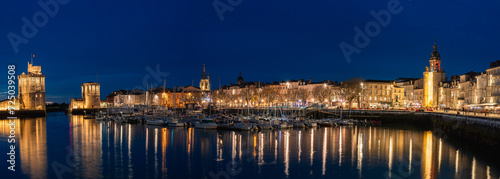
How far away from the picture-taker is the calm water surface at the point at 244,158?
22.9 meters

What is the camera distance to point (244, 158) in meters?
27.5

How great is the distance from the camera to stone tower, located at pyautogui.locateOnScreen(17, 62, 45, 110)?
8612cm

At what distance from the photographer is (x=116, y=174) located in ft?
73.8

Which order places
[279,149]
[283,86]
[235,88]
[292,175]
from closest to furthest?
[292,175] < [279,149] < [283,86] < [235,88]

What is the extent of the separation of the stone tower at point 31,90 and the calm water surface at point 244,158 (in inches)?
2056

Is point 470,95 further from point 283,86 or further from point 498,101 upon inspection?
point 283,86

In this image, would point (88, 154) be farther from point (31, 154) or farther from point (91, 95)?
point (91, 95)

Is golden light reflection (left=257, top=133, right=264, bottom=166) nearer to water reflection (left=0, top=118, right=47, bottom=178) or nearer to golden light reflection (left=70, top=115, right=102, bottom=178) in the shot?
golden light reflection (left=70, top=115, right=102, bottom=178)

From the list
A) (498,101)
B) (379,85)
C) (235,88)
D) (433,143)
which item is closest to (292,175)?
(433,143)

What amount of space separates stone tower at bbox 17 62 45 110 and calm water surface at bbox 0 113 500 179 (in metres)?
52.2

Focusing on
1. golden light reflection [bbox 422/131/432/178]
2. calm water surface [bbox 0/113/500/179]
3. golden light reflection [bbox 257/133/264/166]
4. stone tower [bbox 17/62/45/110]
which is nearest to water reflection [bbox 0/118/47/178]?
calm water surface [bbox 0/113/500/179]

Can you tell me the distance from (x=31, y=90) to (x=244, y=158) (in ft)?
244

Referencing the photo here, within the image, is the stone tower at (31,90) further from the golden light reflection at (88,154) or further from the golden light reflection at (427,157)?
the golden light reflection at (427,157)

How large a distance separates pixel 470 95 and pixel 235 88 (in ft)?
271
